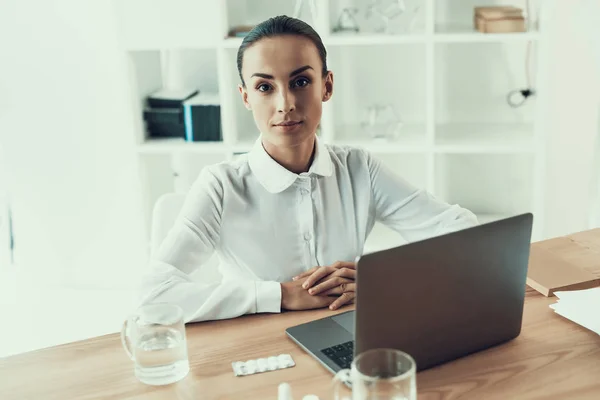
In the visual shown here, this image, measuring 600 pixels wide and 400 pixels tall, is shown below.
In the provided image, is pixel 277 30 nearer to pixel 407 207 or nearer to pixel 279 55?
pixel 279 55

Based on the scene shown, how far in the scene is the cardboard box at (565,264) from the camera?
1542 millimetres

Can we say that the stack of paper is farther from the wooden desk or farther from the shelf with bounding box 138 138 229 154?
the shelf with bounding box 138 138 229 154

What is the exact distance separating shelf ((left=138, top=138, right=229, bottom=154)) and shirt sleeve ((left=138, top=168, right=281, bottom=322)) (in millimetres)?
1147

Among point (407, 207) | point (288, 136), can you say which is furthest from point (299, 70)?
point (407, 207)

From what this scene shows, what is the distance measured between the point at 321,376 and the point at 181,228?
57 centimetres

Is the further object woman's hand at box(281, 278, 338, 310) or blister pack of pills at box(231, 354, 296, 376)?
woman's hand at box(281, 278, 338, 310)

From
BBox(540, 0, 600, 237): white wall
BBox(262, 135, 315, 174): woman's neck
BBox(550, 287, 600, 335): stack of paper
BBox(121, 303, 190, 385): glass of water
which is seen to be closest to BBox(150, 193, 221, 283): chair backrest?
BBox(262, 135, 315, 174): woman's neck

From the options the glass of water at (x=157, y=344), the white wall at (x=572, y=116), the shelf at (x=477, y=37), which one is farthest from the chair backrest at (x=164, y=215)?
the white wall at (x=572, y=116)

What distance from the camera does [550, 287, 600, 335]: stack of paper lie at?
4.47 ft

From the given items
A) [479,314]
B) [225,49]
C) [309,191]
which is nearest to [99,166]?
[225,49]

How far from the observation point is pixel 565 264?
1.63 meters

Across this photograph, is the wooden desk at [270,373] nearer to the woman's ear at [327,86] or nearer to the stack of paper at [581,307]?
the stack of paper at [581,307]

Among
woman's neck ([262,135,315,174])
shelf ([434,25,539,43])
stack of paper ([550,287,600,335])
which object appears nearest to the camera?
stack of paper ([550,287,600,335])

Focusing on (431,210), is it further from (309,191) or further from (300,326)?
(300,326)
